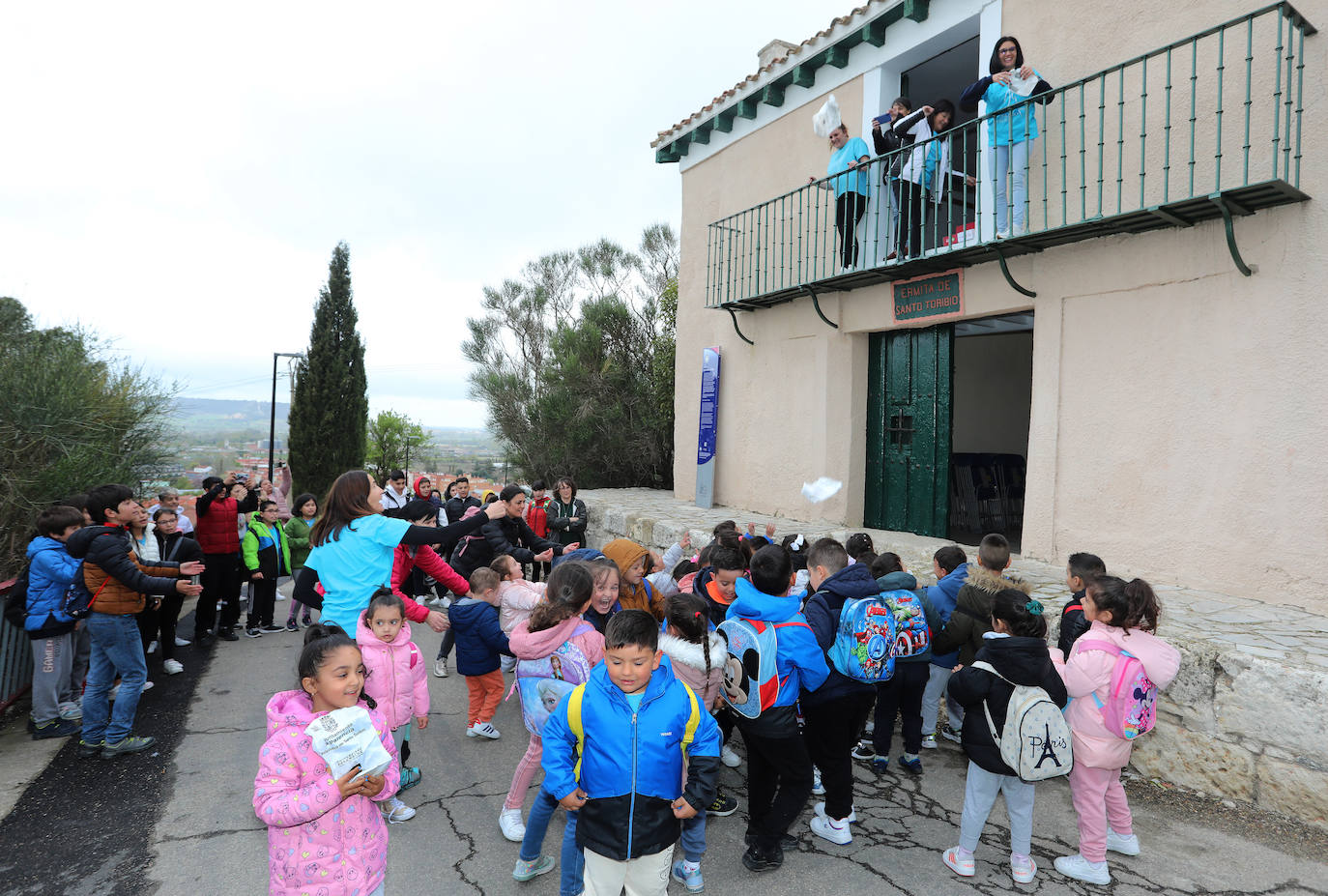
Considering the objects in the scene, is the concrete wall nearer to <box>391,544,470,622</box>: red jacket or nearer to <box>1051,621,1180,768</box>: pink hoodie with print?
<box>1051,621,1180,768</box>: pink hoodie with print

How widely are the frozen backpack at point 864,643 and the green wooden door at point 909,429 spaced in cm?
471

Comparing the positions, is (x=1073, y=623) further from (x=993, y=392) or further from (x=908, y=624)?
(x=993, y=392)

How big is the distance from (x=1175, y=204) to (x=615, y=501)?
27.5 ft

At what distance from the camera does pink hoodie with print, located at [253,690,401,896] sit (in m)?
2.12

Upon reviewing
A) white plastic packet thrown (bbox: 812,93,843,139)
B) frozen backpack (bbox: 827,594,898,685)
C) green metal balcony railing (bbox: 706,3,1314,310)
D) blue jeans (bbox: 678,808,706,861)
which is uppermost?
white plastic packet thrown (bbox: 812,93,843,139)

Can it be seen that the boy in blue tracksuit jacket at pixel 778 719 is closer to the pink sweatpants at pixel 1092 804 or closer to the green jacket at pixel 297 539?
the pink sweatpants at pixel 1092 804

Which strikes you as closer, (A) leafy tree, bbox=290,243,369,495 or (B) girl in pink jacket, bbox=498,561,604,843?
(B) girl in pink jacket, bbox=498,561,604,843

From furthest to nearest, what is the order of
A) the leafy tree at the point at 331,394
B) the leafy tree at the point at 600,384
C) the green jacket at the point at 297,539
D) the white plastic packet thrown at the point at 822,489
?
1. the leafy tree at the point at 331,394
2. the leafy tree at the point at 600,384
3. the white plastic packet thrown at the point at 822,489
4. the green jacket at the point at 297,539

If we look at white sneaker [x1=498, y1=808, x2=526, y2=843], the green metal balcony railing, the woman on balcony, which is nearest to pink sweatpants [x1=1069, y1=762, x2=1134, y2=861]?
white sneaker [x1=498, y1=808, x2=526, y2=843]

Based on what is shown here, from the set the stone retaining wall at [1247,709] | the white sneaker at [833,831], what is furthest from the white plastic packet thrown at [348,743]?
the stone retaining wall at [1247,709]

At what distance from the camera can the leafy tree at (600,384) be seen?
52.5 ft

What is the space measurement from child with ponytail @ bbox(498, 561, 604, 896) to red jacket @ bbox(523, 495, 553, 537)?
515cm

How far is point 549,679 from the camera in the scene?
3.37 m

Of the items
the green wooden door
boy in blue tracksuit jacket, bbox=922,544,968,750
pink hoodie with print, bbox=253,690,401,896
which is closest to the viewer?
pink hoodie with print, bbox=253,690,401,896
